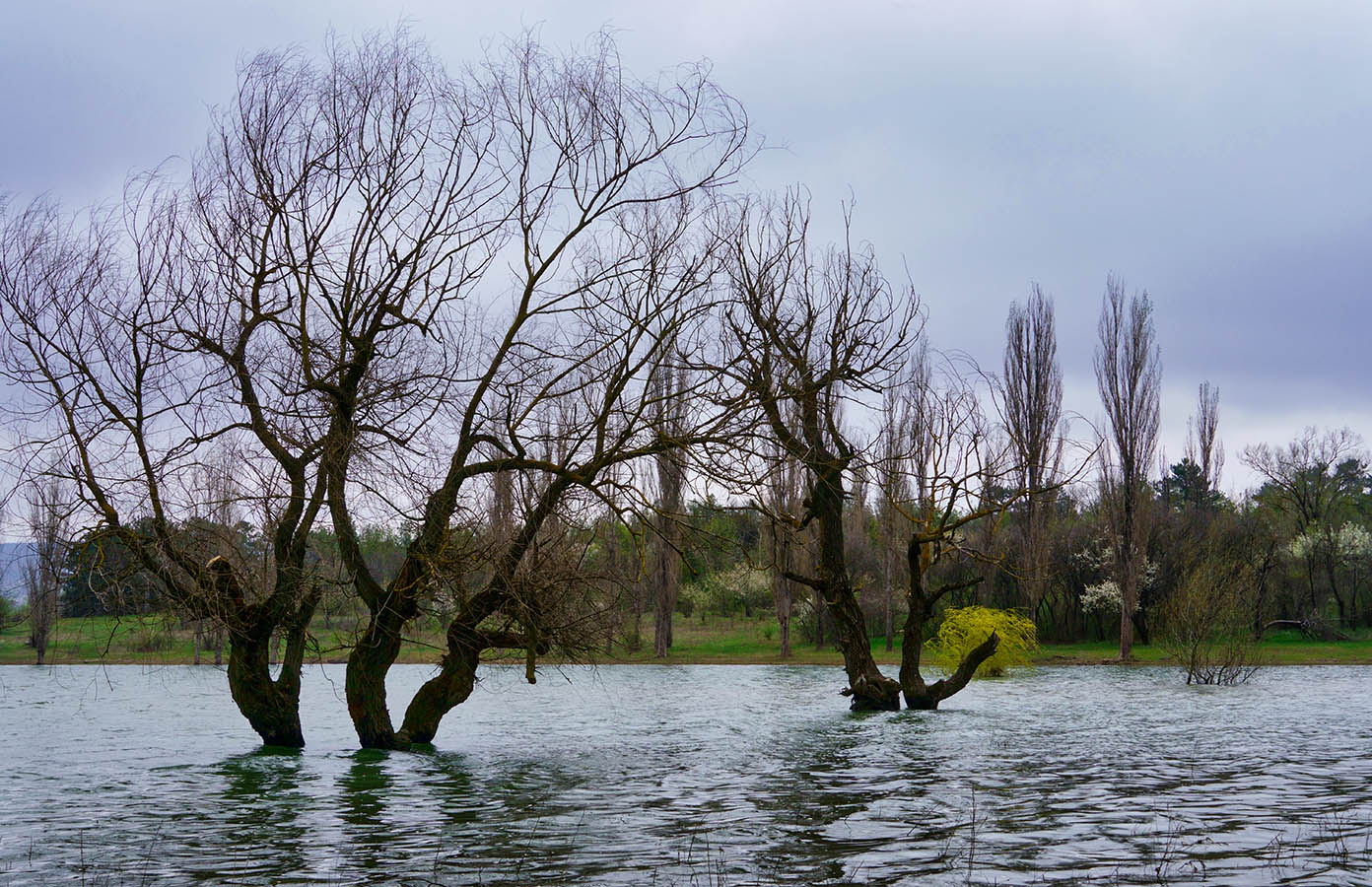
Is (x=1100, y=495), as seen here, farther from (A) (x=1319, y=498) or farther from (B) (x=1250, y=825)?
(B) (x=1250, y=825)

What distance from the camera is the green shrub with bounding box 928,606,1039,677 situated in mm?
31969

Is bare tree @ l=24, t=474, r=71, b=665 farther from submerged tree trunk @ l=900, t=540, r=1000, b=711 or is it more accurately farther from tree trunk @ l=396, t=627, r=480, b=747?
submerged tree trunk @ l=900, t=540, r=1000, b=711

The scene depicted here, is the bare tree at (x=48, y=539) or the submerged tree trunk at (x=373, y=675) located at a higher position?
the bare tree at (x=48, y=539)

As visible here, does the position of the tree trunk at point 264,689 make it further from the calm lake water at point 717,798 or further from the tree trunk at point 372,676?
the tree trunk at point 372,676

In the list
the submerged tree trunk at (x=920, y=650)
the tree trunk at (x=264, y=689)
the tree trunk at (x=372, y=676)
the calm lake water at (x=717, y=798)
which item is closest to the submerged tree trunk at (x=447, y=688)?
the tree trunk at (x=372, y=676)

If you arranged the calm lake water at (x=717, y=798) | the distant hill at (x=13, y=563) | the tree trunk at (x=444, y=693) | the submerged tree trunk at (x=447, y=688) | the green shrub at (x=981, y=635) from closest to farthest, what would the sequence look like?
the calm lake water at (x=717, y=798) < the distant hill at (x=13, y=563) < the submerged tree trunk at (x=447, y=688) < the tree trunk at (x=444, y=693) < the green shrub at (x=981, y=635)

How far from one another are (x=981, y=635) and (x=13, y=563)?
24751mm

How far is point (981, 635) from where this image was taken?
31.9m

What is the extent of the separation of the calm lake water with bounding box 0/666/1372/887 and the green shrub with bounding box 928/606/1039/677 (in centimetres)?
695

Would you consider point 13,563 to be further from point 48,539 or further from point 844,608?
point 844,608

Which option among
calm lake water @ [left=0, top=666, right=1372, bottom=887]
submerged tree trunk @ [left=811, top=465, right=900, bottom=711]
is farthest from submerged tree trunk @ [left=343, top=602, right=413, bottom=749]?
submerged tree trunk @ [left=811, top=465, right=900, bottom=711]

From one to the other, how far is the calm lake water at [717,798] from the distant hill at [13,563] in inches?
89.9

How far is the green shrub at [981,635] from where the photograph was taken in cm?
3197

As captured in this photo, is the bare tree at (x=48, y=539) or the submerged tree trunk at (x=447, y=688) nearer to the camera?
the bare tree at (x=48, y=539)
